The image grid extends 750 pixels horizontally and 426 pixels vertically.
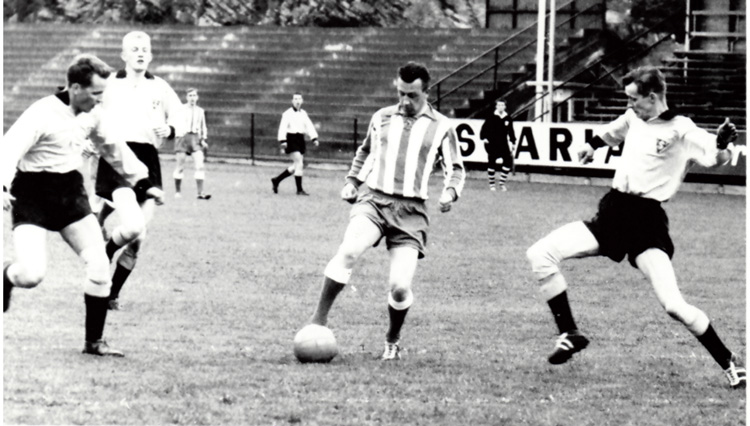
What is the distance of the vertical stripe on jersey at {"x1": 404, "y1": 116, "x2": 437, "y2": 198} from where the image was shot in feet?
31.4

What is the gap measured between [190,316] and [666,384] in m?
3.95

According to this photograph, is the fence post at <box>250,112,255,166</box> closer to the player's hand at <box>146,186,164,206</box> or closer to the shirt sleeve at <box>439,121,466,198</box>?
the player's hand at <box>146,186,164,206</box>

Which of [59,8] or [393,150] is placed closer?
[393,150]

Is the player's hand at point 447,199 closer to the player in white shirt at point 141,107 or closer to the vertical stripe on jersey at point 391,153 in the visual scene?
the vertical stripe on jersey at point 391,153

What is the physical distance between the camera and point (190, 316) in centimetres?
1128

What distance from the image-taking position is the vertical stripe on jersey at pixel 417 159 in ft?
31.4

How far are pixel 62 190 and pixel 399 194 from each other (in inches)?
84.7

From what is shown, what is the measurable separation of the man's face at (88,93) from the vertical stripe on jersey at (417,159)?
203 centimetres

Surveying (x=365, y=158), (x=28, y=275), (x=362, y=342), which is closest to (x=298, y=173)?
(x=362, y=342)

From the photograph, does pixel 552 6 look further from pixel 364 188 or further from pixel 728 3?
pixel 364 188

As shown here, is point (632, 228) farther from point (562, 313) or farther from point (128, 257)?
point (128, 257)

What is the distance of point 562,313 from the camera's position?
30.6ft

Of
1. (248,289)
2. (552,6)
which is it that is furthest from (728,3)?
(248,289)

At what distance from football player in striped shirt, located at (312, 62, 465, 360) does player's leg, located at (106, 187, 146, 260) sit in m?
2.00
